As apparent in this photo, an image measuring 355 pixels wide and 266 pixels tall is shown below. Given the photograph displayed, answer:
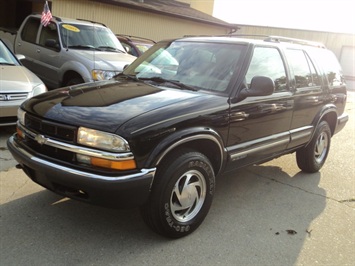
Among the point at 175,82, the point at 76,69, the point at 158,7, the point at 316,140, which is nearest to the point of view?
the point at 175,82

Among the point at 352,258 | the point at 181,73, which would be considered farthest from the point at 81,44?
the point at 352,258

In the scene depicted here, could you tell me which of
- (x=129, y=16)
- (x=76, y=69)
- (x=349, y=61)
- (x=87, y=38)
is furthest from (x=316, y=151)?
(x=349, y=61)

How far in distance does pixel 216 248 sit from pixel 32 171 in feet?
5.63

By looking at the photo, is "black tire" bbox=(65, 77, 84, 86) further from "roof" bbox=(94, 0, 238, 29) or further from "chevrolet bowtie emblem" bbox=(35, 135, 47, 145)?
"roof" bbox=(94, 0, 238, 29)

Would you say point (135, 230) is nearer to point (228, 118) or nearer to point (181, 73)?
point (228, 118)

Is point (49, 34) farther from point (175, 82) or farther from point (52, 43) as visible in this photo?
point (175, 82)

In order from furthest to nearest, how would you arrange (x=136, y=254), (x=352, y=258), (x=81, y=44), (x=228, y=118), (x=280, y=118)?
(x=81, y=44)
(x=280, y=118)
(x=228, y=118)
(x=352, y=258)
(x=136, y=254)

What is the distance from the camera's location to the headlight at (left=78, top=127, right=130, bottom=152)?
9.30ft

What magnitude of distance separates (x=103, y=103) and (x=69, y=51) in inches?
196

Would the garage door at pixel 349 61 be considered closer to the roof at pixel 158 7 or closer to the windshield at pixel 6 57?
the roof at pixel 158 7

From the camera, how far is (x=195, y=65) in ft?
13.3

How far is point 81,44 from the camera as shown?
323 inches

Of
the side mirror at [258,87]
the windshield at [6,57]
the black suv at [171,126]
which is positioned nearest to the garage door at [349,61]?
the black suv at [171,126]

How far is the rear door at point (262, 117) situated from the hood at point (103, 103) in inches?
22.7
